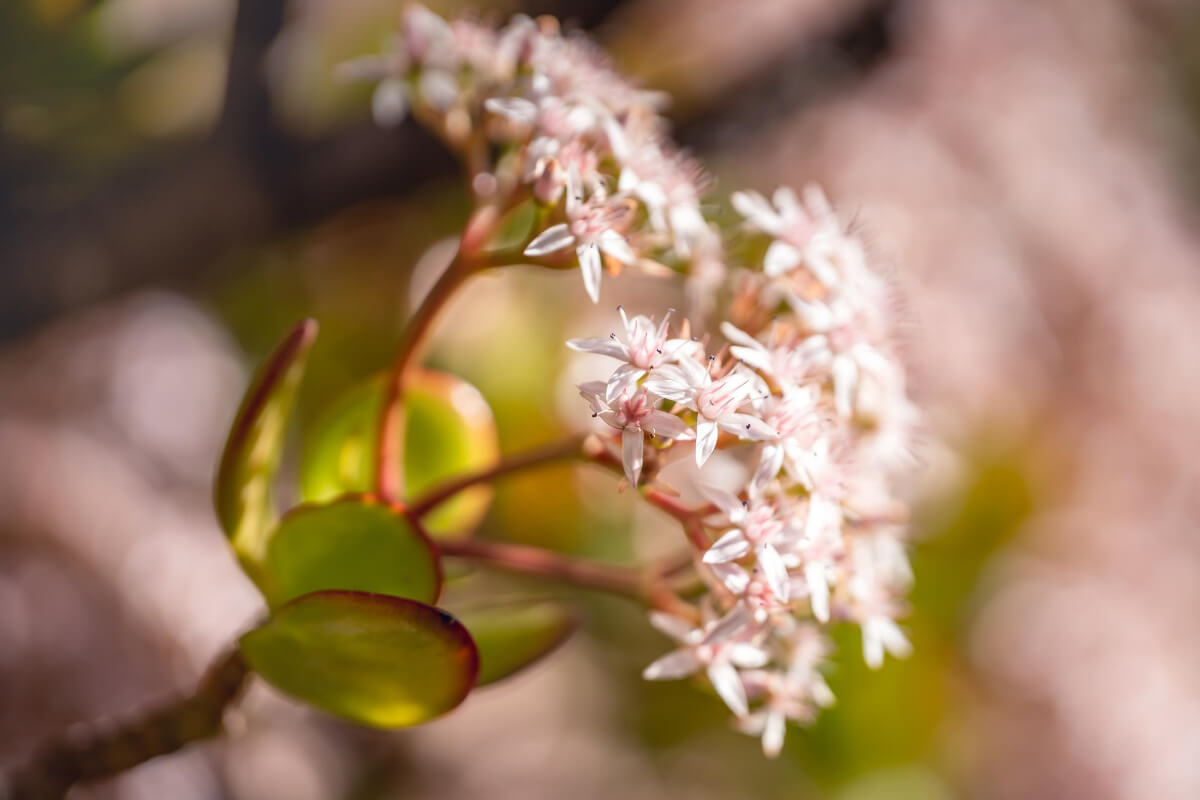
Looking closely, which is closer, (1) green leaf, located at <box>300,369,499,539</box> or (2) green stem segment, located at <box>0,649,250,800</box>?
(2) green stem segment, located at <box>0,649,250,800</box>

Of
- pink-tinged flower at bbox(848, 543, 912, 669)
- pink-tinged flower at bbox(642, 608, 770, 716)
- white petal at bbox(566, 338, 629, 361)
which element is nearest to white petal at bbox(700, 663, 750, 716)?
pink-tinged flower at bbox(642, 608, 770, 716)

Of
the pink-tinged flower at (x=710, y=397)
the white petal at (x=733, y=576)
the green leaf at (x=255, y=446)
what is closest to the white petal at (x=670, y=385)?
the pink-tinged flower at (x=710, y=397)

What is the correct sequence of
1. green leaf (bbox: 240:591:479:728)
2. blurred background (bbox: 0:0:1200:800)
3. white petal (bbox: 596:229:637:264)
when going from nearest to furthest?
green leaf (bbox: 240:591:479:728), white petal (bbox: 596:229:637:264), blurred background (bbox: 0:0:1200:800)

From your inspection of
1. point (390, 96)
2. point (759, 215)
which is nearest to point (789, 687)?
point (759, 215)

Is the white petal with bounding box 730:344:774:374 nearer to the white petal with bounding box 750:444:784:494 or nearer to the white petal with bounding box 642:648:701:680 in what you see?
the white petal with bounding box 750:444:784:494

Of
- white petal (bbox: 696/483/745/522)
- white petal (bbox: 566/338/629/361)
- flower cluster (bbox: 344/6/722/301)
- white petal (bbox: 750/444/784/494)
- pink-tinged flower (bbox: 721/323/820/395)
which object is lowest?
white petal (bbox: 696/483/745/522)

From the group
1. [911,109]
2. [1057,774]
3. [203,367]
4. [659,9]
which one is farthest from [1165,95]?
[203,367]

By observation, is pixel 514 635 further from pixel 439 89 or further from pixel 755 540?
pixel 439 89

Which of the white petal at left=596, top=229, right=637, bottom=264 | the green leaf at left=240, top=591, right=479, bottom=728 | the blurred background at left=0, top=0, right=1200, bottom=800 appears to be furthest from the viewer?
the blurred background at left=0, top=0, right=1200, bottom=800
